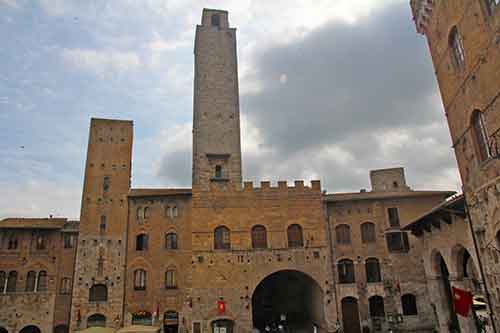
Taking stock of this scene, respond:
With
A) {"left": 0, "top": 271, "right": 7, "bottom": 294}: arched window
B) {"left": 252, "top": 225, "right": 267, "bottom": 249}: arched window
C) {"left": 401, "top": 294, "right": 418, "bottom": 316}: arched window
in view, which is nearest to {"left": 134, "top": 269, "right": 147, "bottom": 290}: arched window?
{"left": 252, "top": 225, "right": 267, "bottom": 249}: arched window

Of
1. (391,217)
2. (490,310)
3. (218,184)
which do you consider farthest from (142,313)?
(490,310)

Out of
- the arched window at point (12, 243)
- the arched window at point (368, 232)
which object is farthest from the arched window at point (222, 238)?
the arched window at point (12, 243)

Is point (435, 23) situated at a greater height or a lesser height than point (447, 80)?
greater

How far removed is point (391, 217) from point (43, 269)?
27.5 meters

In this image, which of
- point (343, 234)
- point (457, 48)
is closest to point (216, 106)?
point (343, 234)

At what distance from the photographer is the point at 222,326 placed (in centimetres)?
2627

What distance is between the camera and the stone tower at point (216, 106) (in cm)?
3036

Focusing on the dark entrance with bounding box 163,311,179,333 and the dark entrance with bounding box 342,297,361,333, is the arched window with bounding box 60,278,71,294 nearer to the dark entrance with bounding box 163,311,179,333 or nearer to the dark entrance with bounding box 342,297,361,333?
the dark entrance with bounding box 163,311,179,333

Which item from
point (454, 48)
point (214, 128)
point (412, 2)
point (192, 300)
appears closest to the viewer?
point (454, 48)

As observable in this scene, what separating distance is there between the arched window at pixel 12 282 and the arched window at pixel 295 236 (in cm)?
2110

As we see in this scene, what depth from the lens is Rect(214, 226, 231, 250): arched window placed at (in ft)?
91.0

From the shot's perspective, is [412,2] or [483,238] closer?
[483,238]

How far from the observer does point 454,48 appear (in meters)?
14.9

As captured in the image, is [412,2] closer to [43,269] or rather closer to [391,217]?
[391,217]
